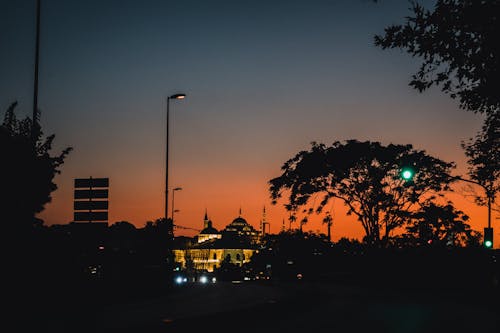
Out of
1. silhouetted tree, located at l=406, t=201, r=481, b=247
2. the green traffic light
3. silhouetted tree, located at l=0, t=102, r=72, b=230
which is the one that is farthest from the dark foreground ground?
silhouetted tree, located at l=406, t=201, r=481, b=247

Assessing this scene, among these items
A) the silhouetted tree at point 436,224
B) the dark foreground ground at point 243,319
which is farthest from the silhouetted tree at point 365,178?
the dark foreground ground at point 243,319

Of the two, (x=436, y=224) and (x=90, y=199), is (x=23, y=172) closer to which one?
(x=90, y=199)

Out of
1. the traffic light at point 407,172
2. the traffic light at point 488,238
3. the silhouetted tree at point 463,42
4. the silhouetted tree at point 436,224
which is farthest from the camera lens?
the silhouetted tree at point 436,224

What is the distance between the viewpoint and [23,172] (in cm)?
1727

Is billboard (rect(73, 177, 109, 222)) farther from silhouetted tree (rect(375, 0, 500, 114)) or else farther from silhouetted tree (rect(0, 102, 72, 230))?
silhouetted tree (rect(375, 0, 500, 114))

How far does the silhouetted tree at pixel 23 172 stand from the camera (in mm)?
16281

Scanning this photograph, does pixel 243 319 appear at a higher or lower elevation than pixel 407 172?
lower

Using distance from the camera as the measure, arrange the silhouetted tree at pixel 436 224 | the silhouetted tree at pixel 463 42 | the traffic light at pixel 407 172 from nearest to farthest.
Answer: the silhouetted tree at pixel 463 42, the traffic light at pixel 407 172, the silhouetted tree at pixel 436 224

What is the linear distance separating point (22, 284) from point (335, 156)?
30.8 m

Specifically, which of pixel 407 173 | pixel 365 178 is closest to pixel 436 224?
pixel 365 178

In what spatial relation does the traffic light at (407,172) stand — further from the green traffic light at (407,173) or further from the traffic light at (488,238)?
the traffic light at (488,238)

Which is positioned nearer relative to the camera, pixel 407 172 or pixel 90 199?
pixel 90 199

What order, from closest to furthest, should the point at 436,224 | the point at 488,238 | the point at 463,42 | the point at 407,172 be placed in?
the point at 463,42
the point at 407,172
the point at 488,238
the point at 436,224

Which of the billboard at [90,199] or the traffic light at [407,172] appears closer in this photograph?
the billboard at [90,199]
